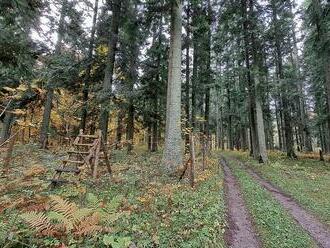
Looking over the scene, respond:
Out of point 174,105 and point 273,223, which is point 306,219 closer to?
point 273,223

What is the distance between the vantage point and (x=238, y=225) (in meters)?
7.70

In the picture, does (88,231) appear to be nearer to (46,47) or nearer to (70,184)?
(70,184)

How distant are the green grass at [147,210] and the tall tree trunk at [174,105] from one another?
1134 millimetres

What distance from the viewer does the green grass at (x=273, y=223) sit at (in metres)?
6.86

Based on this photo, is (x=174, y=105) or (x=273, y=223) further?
(x=174, y=105)

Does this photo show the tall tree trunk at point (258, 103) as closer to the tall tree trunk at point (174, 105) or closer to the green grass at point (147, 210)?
the tall tree trunk at point (174, 105)

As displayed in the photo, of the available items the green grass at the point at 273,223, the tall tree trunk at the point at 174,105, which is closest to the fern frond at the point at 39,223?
the green grass at the point at 273,223

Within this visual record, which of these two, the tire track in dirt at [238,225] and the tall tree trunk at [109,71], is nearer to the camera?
A: the tire track in dirt at [238,225]

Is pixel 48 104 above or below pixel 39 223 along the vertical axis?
above

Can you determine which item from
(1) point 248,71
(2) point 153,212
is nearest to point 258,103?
(1) point 248,71

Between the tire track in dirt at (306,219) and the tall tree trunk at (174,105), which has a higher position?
the tall tree trunk at (174,105)

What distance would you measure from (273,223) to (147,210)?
3796mm

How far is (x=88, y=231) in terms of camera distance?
186 inches

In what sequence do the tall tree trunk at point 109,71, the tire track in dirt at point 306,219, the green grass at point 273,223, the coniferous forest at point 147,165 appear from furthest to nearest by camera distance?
the tall tree trunk at point 109,71, the tire track in dirt at point 306,219, the green grass at point 273,223, the coniferous forest at point 147,165
